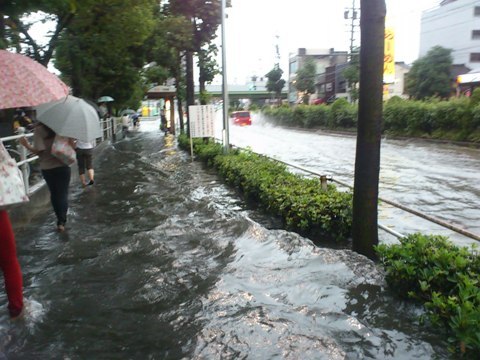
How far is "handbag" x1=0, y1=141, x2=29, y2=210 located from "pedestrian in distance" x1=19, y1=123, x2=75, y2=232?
2.59 m

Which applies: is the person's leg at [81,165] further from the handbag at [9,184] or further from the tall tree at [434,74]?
the tall tree at [434,74]

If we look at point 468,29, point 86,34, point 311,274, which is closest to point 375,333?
point 311,274

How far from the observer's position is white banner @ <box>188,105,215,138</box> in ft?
53.3

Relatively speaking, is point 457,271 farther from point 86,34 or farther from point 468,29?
point 468,29

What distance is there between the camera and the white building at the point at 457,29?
55625 millimetres

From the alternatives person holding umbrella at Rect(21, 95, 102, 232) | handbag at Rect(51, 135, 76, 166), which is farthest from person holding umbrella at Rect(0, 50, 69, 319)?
handbag at Rect(51, 135, 76, 166)

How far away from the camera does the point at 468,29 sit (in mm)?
55969

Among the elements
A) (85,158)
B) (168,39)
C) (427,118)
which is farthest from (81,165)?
(427,118)

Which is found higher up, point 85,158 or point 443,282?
point 85,158

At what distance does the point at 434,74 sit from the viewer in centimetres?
4556

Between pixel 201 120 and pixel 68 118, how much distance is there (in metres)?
11.0

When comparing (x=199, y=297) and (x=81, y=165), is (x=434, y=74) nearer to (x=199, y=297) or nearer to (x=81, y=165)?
(x=81, y=165)

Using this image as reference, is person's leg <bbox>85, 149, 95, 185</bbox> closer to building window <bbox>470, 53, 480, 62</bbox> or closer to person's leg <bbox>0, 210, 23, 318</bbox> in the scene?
person's leg <bbox>0, 210, 23, 318</bbox>

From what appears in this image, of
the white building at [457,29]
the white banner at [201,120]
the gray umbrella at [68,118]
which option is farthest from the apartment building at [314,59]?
the gray umbrella at [68,118]
